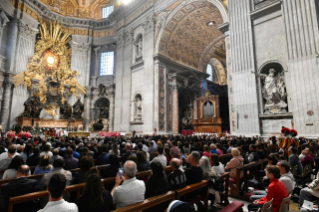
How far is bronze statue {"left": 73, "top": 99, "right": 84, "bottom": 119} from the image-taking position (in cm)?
1805

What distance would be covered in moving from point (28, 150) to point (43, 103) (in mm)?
14502

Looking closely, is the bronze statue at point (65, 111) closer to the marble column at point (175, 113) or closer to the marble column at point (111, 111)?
the marble column at point (111, 111)

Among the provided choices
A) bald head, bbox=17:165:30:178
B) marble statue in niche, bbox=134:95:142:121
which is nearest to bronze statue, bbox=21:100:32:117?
marble statue in niche, bbox=134:95:142:121

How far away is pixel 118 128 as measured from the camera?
17406 millimetres

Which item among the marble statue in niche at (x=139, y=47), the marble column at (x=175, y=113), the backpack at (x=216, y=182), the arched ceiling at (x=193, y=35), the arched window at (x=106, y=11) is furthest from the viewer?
the arched window at (x=106, y=11)

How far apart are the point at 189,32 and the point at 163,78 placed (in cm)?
473

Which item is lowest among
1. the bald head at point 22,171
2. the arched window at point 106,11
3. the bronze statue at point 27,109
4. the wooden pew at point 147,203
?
A: the wooden pew at point 147,203

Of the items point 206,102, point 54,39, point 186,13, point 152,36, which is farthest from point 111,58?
point 206,102

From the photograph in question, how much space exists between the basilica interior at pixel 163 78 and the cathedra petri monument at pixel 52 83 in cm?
10

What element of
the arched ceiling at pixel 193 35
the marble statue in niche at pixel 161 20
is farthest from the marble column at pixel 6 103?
the marble statue in niche at pixel 161 20

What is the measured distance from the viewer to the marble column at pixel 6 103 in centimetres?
1377

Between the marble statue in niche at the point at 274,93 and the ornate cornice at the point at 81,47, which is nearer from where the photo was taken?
the marble statue in niche at the point at 274,93

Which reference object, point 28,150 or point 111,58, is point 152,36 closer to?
point 111,58

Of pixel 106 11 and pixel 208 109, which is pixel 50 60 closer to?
pixel 106 11
